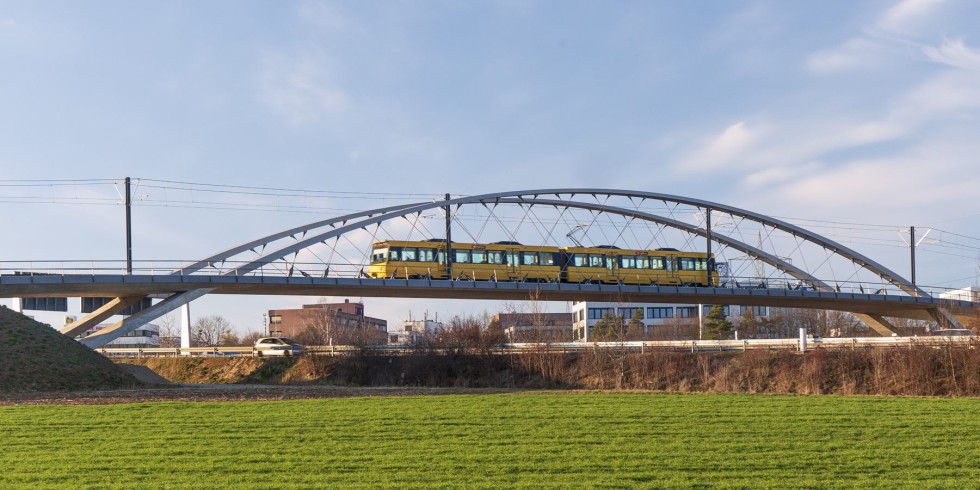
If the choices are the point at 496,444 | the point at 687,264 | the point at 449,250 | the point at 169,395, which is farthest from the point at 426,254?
the point at 496,444

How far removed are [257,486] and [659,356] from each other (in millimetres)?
33496

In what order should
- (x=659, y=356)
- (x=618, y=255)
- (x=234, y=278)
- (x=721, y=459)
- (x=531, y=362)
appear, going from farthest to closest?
(x=618, y=255) < (x=234, y=278) < (x=531, y=362) < (x=659, y=356) < (x=721, y=459)

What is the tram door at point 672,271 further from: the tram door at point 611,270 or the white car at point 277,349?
the white car at point 277,349

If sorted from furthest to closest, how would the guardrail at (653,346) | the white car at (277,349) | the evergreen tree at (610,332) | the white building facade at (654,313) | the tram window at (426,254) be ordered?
the white building facade at (654,313), the evergreen tree at (610,332), the tram window at (426,254), the white car at (277,349), the guardrail at (653,346)

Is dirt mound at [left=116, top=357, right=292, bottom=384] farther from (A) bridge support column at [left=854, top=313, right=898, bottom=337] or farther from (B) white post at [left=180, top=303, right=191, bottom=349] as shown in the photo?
(A) bridge support column at [left=854, top=313, right=898, bottom=337]

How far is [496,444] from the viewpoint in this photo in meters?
19.7

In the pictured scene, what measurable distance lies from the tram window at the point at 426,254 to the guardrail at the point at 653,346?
7913mm

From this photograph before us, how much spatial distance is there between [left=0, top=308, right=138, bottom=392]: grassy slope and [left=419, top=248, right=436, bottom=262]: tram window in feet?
74.7

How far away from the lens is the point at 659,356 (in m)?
46.2

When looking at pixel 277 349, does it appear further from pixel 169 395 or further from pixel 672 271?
pixel 672 271

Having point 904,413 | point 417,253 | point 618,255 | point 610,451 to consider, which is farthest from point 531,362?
point 610,451

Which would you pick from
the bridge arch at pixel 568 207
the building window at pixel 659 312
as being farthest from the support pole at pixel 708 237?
the building window at pixel 659 312

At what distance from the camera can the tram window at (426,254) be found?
2430 inches

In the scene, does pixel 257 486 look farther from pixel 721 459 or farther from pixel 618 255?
pixel 618 255
